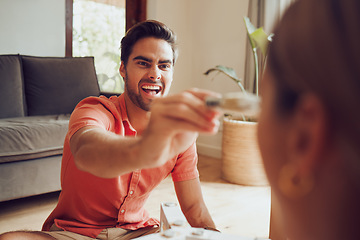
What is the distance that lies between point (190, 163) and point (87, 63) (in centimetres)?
230

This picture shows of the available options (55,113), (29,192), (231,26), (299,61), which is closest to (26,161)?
(29,192)

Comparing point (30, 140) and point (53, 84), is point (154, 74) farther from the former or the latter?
point (53, 84)

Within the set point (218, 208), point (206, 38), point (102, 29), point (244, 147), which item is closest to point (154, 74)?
point (218, 208)

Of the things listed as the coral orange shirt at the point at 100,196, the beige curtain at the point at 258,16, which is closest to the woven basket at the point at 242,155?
the beige curtain at the point at 258,16

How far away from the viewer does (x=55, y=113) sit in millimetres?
2908

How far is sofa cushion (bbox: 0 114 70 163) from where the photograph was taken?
198 cm

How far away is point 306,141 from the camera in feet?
0.93

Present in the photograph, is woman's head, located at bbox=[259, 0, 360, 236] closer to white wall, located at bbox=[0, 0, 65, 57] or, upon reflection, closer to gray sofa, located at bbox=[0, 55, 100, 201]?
gray sofa, located at bbox=[0, 55, 100, 201]

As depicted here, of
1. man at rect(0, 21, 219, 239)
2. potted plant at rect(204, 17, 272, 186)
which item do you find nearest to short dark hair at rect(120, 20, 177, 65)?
man at rect(0, 21, 219, 239)

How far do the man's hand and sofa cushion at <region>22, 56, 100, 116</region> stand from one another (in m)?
2.62

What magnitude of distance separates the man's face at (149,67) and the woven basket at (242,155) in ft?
4.80

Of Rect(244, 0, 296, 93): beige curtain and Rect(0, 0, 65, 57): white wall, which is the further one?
Rect(244, 0, 296, 93): beige curtain

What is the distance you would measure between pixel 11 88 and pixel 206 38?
2296 millimetres

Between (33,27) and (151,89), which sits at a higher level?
(33,27)
